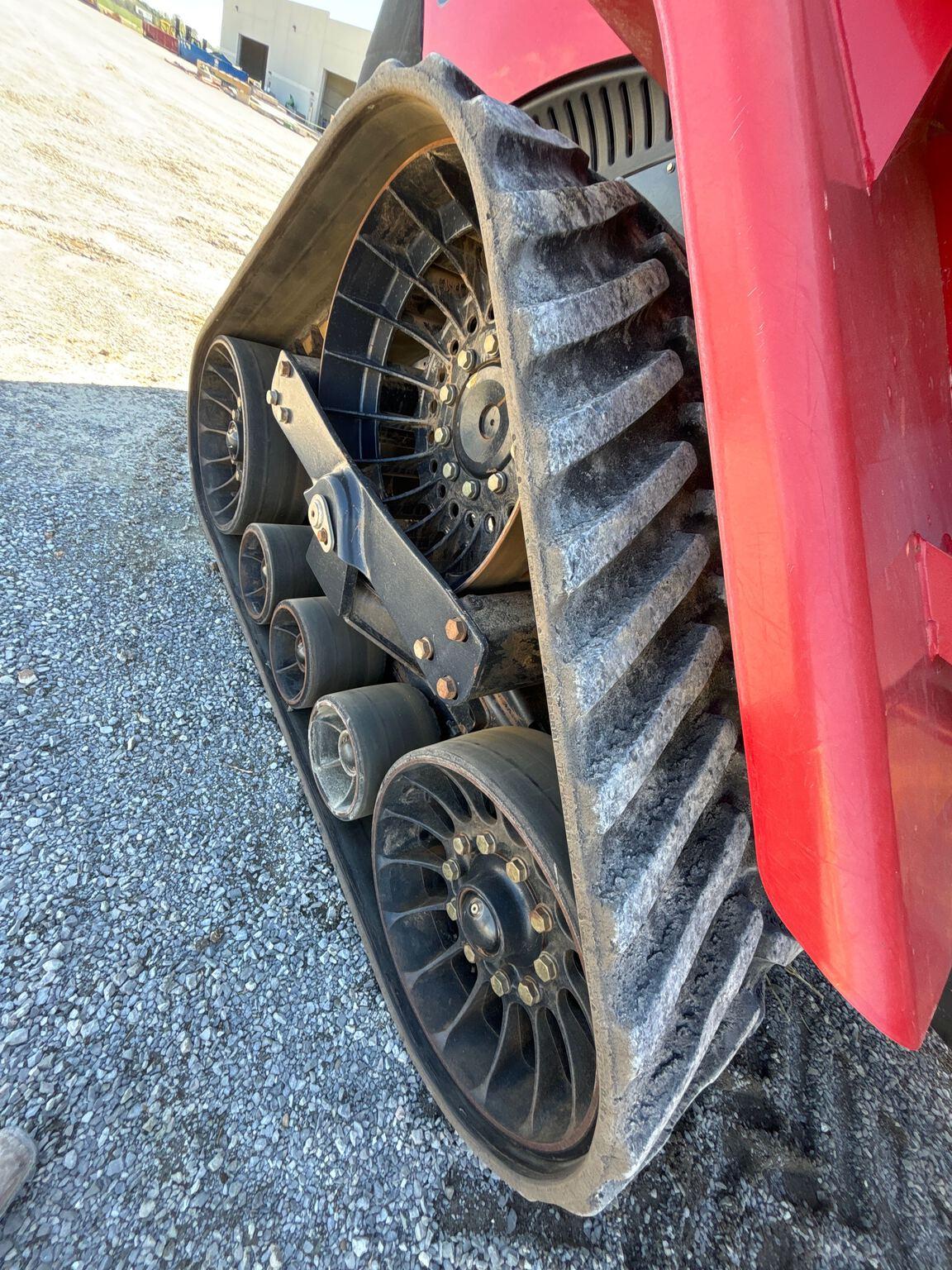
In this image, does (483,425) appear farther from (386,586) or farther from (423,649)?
(423,649)

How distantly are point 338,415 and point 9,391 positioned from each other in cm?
232

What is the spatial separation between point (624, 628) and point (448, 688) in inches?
21.1

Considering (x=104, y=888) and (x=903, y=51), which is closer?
(x=903, y=51)

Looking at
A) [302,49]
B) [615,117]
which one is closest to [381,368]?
[615,117]

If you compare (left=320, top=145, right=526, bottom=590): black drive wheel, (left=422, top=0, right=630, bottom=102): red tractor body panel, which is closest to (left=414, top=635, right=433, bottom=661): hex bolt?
(left=320, top=145, right=526, bottom=590): black drive wheel

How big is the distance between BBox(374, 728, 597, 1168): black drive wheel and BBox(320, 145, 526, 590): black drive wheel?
439 mm

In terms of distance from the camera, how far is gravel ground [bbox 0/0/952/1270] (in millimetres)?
1378

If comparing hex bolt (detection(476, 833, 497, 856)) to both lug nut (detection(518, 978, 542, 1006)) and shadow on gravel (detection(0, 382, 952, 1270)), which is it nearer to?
lug nut (detection(518, 978, 542, 1006))

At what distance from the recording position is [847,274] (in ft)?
2.68

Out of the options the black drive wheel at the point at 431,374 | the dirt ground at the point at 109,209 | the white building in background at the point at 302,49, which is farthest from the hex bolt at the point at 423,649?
the white building in background at the point at 302,49

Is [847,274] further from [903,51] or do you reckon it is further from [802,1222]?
[802,1222]

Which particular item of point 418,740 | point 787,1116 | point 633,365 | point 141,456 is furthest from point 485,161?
point 141,456

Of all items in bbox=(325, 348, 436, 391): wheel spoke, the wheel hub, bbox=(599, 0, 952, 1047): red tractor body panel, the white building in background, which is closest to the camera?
bbox=(599, 0, 952, 1047): red tractor body panel

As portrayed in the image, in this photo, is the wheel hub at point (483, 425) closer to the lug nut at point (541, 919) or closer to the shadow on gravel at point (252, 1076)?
the lug nut at point (541, 919)
